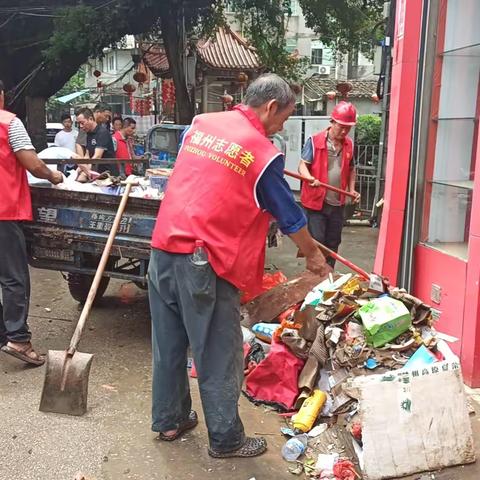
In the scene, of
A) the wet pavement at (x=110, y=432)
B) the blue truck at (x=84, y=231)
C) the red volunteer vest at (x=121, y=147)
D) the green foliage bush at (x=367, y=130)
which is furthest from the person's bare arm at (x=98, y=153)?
the green foliage bush at (x=367, y=130)

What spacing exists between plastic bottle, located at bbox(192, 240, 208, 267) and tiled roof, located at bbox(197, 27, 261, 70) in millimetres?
16554

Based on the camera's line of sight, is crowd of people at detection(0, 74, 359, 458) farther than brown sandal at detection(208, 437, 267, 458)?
No

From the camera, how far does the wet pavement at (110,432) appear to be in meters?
3.00

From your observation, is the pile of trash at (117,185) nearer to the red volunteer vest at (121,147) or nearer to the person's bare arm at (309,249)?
the person's bare arm at (309,249)

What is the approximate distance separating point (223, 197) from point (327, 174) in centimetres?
294

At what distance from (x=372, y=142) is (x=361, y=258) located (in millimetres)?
7213

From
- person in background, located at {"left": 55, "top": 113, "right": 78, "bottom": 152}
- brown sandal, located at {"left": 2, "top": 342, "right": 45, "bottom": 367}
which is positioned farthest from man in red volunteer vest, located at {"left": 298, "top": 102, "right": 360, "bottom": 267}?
person in background, located at {"left": 55, "top": 113, "right": 78, "bottom": 152}

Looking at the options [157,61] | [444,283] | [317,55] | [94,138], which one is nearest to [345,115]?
[444,283]

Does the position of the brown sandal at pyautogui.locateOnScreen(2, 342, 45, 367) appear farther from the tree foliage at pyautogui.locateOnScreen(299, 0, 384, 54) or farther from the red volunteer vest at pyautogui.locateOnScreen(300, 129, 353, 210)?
the tree foliage at pyautogui.locateOnScreen(299, 0, 384, 54)

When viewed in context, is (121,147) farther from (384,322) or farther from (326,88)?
(326,88)

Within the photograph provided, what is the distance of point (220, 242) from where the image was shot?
2812 millimetres

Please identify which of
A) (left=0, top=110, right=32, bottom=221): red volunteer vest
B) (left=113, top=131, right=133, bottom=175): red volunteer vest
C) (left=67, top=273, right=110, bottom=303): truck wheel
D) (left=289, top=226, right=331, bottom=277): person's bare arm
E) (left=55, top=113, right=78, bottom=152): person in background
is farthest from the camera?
(left=55, top=113, right=78, bottom=152): person in background

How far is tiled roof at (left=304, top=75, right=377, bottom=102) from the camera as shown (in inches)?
1076

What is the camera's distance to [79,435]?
3340mm
